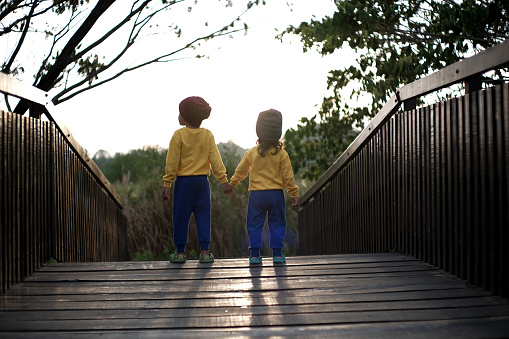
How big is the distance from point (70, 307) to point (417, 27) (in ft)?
23.7

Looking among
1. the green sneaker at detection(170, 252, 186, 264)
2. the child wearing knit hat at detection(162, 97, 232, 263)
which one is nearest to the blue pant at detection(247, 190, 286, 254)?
the child wearing knit hat at detection(162, 97, 232, 263)

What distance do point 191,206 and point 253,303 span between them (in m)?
1.80

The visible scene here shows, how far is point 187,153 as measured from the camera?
5.03 meters

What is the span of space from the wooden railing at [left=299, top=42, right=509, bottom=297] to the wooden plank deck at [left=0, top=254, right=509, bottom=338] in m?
0.23

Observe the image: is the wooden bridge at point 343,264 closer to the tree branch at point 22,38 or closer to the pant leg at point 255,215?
the pant leg at point 255,215

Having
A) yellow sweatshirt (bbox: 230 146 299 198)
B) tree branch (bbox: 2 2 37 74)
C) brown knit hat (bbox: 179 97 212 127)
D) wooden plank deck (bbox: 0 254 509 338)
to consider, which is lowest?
wooden plank deck (bbox: 0 254 509 338)

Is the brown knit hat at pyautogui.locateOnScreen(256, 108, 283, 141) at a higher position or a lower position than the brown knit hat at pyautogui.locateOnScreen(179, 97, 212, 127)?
lower

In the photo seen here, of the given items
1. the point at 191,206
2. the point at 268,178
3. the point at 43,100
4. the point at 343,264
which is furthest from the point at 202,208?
the point at 43,100

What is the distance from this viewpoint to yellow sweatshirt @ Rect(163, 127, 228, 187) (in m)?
5.00

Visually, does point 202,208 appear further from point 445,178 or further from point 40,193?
point 445,178

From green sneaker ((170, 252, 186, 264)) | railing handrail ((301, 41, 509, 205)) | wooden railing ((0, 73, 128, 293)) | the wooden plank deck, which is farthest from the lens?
green sneaker ((170, 252, 186, 264))

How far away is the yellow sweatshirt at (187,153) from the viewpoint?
5.00 meters

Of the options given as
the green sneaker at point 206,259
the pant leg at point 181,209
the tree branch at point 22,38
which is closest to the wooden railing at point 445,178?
the green sneaker at point 206,259

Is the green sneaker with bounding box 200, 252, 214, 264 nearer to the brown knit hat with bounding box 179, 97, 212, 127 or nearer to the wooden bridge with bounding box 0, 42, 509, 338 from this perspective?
the wooden bridge with bounding box 0, 42, 509, 338
